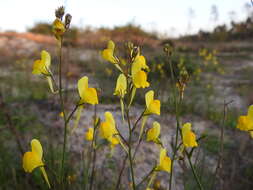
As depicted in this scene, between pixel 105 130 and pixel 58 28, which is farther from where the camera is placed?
pixel 105 130

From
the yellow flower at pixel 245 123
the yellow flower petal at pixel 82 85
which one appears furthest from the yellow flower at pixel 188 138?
the yellow flower petal at pixel 82 85

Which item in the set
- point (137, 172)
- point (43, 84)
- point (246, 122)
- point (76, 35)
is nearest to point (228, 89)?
point (43, 84)

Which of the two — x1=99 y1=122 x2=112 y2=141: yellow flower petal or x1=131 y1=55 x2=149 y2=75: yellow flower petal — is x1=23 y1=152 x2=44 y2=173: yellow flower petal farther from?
x1=131 y1=55 x2=149 y2=75: yellow flower petal

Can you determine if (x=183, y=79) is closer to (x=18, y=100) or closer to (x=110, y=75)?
(x=18, y=100)

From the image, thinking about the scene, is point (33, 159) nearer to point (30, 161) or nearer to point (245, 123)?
point (30, 161)

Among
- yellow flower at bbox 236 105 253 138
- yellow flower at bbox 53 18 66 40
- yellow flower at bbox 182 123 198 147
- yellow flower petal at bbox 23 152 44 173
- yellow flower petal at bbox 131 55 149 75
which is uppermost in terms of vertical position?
yellow flower at bbox 53 18 66 40

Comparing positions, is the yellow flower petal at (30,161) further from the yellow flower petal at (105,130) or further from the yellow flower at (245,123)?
the yellow flower at (245,123)

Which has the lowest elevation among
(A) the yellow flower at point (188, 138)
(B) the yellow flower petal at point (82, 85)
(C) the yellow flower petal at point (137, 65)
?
(A) the yellow flower at point (188, 138)

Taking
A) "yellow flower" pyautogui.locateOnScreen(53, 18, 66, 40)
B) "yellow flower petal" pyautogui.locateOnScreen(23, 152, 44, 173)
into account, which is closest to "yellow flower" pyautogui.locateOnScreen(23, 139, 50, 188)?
"yellow flower petal" pyautogui.locateOnScreen(23, 152, 44, 173)

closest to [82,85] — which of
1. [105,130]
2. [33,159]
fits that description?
[105,130]

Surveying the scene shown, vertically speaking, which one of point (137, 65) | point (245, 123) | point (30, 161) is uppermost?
point (137, 65)

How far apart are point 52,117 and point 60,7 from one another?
228 cm

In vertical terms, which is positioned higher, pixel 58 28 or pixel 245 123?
pixel 58 28

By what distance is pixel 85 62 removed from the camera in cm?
754
